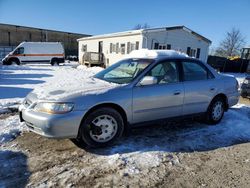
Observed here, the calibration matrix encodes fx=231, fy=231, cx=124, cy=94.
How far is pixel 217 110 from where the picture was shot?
551 centimetres

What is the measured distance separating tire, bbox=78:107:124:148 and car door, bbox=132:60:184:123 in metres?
0.39

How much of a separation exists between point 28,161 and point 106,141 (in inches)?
49.9

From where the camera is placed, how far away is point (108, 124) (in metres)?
4.00

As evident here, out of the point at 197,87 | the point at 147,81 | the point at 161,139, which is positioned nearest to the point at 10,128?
the point at 147,81

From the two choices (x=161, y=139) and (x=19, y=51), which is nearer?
(x=161, y=139)

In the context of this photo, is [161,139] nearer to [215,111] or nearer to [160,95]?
[160,95]

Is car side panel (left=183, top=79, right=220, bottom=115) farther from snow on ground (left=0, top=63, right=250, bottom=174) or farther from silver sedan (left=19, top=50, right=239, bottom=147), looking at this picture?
snow on ground (left=0, top=63, right=250, bottom=174)

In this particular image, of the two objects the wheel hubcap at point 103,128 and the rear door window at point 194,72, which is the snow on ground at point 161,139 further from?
the rear door window at point 194,72

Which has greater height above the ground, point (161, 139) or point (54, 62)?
point (54, 62)

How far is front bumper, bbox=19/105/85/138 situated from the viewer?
3.54 meters

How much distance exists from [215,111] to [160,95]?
73.1 inches

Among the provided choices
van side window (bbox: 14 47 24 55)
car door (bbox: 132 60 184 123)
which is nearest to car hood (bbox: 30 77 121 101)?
car door (bbox: 132 60 184 123)

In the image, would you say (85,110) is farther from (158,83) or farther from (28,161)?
(158,83)

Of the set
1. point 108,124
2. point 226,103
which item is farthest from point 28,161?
point 226,103
